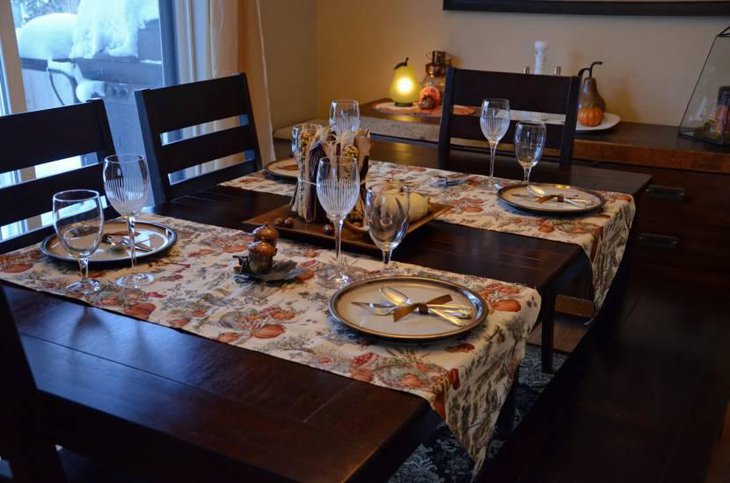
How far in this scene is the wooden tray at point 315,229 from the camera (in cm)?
150

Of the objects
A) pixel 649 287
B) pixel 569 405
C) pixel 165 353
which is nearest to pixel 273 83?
pixel 649 287

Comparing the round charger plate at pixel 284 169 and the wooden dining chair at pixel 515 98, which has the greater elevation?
the wooden dining chair at pixel 515 98

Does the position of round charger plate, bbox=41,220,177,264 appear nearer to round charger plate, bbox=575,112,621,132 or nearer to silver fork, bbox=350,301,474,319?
silver fork, bbox=350,301,474,319

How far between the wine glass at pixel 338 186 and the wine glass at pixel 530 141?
27.8 inches

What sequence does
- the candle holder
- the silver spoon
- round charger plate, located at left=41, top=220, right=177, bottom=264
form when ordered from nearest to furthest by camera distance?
the silver spoon → round charger plate, located at left=41, top=220, right=177, bottom=264 → the candle holder

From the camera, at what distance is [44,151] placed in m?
1.68

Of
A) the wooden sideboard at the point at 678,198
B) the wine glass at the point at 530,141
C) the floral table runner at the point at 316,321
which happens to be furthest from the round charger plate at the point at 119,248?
the wooden sideboard at the point at 678,198

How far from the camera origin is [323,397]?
955 millimetres

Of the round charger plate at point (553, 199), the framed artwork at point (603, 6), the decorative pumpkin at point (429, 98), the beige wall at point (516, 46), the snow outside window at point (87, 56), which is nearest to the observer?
the round charger plate at point (553, 199)

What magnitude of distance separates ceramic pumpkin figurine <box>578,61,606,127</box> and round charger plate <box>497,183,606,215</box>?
1.10 meters

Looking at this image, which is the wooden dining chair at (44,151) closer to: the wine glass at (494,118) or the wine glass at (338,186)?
the wine glass at (338,186)

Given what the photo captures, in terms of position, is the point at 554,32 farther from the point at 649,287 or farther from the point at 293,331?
the point at 293,331

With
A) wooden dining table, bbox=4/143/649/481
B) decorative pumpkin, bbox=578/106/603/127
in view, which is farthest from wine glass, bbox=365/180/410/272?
decorative pumpkin, bbox=578/106/603/127

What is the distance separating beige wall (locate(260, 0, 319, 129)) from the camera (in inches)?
134
